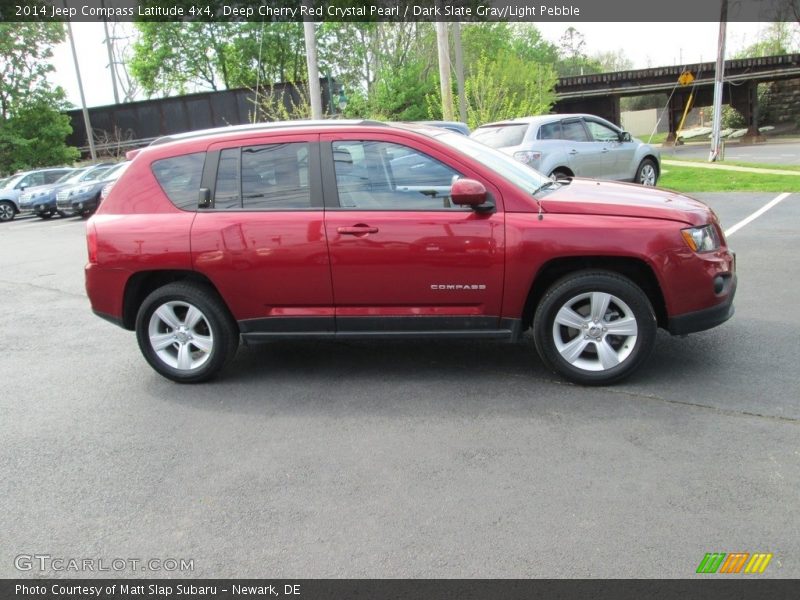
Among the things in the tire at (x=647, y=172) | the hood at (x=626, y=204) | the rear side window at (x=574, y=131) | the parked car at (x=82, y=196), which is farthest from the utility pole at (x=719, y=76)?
the hood at (x=626, y=204)

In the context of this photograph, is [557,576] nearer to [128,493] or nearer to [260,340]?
[128,493]

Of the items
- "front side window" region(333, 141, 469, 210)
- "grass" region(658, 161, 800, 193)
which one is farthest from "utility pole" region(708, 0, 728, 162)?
"front side window" region(333, 141, 469, 210)

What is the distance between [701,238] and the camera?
15.2 feet

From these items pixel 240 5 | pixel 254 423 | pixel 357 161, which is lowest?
pixel 254 423

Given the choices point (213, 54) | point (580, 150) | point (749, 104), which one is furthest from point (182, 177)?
point (213, 54)

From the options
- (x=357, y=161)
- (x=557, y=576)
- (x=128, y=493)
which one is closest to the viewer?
(x=557, y=576)

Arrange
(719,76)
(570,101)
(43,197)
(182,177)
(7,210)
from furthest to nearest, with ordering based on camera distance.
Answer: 1. (570,101)
2. (7,210)
3. (43,197)
4. (719,76)
5. (182,177)

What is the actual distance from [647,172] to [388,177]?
11101 millimetres

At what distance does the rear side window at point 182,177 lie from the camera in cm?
515

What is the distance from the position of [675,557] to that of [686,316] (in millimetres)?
2092

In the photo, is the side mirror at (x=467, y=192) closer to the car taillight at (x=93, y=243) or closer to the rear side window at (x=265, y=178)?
the rear side window at (x=265, y=178)

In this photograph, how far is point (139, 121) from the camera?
120ft

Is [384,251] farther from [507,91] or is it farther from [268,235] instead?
[507,91]

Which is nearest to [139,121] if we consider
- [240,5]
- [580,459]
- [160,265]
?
[240,5]
